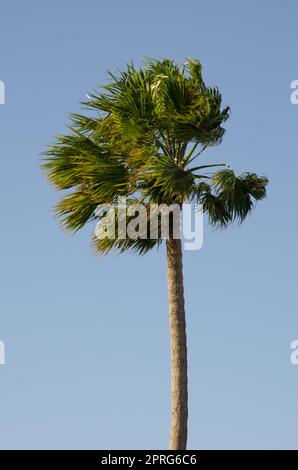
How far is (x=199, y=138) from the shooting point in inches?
1006

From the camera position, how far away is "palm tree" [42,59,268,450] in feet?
80.4

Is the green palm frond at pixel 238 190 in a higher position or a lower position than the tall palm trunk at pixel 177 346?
higher

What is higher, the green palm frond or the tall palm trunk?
the green palm frond

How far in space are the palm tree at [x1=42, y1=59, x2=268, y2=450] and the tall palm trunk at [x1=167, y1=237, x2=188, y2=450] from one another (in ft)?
0.09

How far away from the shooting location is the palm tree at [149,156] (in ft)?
80.4

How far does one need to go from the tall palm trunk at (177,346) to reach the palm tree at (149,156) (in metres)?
0.03

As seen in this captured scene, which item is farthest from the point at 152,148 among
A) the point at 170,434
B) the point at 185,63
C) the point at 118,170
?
the point at 170,434

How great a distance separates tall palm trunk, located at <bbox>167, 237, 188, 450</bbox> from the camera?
2291 cm


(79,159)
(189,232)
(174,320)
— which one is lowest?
(174,320)

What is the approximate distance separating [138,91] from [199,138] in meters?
1.84

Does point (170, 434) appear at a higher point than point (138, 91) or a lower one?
lower
